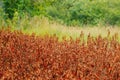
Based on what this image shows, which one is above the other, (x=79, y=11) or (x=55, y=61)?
(x=55, y=61)

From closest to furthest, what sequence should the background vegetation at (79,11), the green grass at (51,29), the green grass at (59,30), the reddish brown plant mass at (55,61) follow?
the reddish brown plant mass at (55,61), the green grass at (59,30), the green grass at (51,29), the background vegetation at (79,11)

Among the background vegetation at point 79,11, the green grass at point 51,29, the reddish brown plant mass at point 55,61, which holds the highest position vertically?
the reddish brown plant mass at point 55,61

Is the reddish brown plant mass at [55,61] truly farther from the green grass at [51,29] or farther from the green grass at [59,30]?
the green grass at [51,29]

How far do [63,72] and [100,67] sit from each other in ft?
2.10

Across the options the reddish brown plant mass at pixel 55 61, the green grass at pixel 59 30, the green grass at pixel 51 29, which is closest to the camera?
the reddish brown plant mass at pixel 55 61

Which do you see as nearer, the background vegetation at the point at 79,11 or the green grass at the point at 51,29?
the green grass at the point at 51,29

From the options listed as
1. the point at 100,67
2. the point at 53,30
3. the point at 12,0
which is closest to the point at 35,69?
the point at 100,67

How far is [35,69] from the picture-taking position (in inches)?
213

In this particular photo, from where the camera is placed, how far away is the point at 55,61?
5.77m

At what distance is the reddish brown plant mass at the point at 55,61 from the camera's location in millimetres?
5035

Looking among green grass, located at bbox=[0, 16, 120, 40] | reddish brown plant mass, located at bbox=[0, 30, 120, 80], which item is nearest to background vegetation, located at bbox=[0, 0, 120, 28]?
green grass, located at bbox=[0, 16, 120, 40]

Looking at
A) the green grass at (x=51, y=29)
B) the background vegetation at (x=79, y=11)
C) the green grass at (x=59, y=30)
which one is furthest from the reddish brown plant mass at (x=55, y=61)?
the background vegetation at (x=79, y=11)

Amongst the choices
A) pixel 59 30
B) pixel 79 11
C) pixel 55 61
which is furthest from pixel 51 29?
pixel 55 61

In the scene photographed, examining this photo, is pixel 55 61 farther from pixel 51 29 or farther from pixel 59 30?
pixel 51 29
